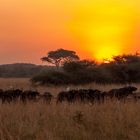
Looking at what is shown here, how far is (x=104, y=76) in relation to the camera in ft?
130

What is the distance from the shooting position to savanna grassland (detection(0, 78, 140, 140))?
9516 millimetres

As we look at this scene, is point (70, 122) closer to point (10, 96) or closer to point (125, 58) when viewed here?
point (10, 96)

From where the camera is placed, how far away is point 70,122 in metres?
10.6

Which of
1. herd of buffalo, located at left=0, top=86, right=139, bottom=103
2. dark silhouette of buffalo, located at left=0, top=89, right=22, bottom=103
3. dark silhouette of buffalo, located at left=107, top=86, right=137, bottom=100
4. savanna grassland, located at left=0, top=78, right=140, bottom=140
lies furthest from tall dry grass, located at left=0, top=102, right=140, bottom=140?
dark silhouette of buffalo, located at left=107, top=86, right=137, bottom=100

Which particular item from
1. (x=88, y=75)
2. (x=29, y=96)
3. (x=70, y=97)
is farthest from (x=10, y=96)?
(x=88, y=75)

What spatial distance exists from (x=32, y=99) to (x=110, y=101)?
2.80 meters

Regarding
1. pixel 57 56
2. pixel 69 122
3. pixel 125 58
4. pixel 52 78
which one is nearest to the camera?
pixel 69 122

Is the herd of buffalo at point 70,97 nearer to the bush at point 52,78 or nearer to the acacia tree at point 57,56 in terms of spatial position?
the bush at point 52,78

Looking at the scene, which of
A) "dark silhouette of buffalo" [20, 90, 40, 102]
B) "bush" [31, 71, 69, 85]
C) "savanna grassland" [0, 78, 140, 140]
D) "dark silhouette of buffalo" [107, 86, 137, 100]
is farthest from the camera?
"bush" [31, 71, 69, 85]

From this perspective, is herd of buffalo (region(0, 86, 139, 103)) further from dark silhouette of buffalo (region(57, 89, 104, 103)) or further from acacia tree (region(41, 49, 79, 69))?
acacia tree (region(41, 49, 79, 69))

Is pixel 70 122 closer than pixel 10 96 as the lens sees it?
Yes

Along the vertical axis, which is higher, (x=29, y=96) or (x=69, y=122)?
(x=29, y=96)

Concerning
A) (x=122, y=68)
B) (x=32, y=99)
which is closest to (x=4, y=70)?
(x=122, y=68)

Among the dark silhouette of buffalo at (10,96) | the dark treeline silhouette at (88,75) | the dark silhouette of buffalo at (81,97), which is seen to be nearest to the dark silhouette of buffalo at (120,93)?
the dark silhouette of buffalo at (81,97)
